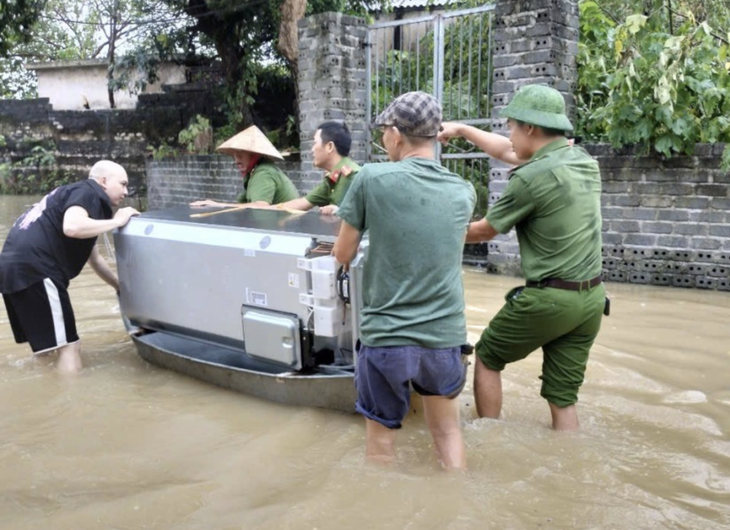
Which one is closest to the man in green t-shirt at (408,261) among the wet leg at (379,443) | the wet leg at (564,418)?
the wet leg at (379,443)

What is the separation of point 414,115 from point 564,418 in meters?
1.71

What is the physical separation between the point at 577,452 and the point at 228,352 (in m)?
2.27

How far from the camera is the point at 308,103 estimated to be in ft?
30.9

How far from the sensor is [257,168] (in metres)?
5.22

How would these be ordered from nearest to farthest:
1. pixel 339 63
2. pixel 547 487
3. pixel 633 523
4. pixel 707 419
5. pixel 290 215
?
pixel 633 523 → pixel 547 487 → pixel 707 419 → pixel 290 215 → pixel 339 63

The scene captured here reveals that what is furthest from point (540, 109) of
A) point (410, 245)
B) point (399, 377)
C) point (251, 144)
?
point (251, 144)

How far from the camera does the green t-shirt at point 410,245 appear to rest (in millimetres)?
2713

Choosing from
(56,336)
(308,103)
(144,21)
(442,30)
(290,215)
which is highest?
(144,21)

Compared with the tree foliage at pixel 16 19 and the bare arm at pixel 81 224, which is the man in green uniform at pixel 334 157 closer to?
the bare arm at pixel 81 224

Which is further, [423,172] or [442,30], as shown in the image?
[442,30]

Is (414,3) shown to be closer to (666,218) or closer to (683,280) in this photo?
(666,218)

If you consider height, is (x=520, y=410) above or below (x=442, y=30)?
below

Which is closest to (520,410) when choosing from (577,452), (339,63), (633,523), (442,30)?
(577,452)

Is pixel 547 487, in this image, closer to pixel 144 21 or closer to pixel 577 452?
pixel 577 452
